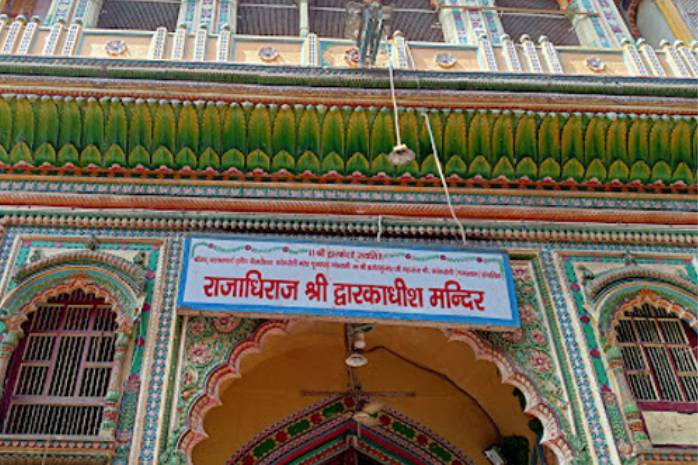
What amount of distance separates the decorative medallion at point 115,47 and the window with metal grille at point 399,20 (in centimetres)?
167

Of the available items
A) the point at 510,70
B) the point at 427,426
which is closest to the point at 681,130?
the point at 510,70

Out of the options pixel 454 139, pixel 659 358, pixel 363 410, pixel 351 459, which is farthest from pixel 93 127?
pixel 659 358

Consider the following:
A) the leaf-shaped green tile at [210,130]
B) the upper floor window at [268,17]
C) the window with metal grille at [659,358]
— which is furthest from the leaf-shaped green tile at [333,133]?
the window with metal grille at [659,358]

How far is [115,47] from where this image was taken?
18.8ft

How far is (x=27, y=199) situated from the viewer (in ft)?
16.5

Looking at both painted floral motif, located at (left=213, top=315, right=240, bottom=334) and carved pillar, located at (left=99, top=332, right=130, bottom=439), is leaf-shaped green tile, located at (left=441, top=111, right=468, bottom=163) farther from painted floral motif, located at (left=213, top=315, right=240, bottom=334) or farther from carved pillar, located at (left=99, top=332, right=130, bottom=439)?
carved pillar, located at (left=99, top=332, right=130, bottom=439)

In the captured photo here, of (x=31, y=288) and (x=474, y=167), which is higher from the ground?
(x=474, y=167)

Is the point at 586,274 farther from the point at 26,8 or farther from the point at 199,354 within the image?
the point at 26,8

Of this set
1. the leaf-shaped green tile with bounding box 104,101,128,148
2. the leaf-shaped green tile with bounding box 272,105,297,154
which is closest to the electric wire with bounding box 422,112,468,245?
the leaf-shaped green tile with bounding box 272,105,297,154

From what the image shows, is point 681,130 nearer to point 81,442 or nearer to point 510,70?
point 510,70

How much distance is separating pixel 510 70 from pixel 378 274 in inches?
82.8

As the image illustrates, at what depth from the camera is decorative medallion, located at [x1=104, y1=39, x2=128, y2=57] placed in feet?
18.7

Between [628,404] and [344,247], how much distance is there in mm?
1839

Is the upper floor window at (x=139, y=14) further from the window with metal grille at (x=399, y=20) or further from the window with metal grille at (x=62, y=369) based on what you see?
the window with metal grille at (x=62, y=369)
